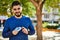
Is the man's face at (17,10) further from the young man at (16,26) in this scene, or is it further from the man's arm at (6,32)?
the man's arm at (6,32)

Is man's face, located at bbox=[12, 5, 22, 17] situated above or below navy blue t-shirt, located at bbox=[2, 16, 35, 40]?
above

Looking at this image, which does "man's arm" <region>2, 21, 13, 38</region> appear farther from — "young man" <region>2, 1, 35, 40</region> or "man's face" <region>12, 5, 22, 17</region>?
"man's face" <region>12, 5, 22, 17</region>

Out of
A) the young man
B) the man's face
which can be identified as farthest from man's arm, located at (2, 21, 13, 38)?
the man's face

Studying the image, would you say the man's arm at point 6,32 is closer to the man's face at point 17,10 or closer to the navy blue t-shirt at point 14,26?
the navy blue t-shirt at point 14,26

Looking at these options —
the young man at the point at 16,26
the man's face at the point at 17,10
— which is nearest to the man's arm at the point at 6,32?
the young man at the point at 16,26

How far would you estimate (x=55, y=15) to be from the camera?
64125 millimetres

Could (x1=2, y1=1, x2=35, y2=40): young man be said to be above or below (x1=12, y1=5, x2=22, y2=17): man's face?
below

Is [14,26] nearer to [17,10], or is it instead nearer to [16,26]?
[16,26]

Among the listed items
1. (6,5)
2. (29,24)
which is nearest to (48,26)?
(6,5)

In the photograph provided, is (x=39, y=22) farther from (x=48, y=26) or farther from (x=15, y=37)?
(x=48, y=26)

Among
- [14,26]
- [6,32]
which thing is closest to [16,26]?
[14,26]

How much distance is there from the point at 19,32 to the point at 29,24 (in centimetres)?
24

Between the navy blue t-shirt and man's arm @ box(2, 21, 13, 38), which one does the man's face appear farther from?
man's arm @ box(2, 21, 13, 38)

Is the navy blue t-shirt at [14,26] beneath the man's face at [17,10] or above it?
beneath
